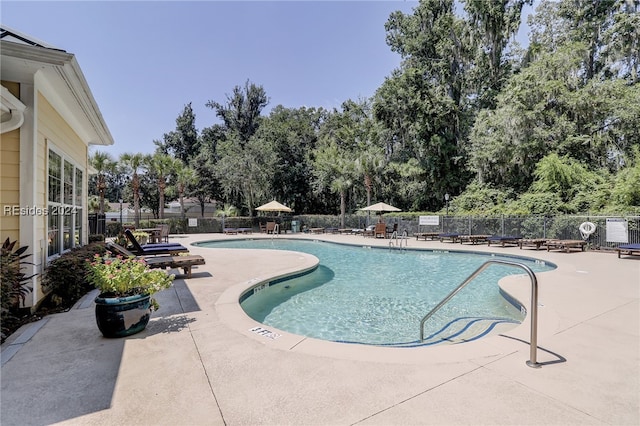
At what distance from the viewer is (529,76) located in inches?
734

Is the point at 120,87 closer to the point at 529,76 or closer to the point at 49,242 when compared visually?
the point at 49,242

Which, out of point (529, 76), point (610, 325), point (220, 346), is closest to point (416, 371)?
point (220, 346)

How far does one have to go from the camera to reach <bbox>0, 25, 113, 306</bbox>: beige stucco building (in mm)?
3781

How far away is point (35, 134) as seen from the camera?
4.30m

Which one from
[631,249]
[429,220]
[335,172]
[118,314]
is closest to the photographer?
[118,314]

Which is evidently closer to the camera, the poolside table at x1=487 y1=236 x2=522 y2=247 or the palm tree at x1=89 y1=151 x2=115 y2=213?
the poolside table at x1=487 y1=236 x2=522 y2=247

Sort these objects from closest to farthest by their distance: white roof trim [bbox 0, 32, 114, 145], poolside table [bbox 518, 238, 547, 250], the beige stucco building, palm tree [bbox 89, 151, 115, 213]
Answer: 1. white roof trim [bbox 0, 32, 114, 145]
2. the beige stucco building
3. poolside table [bbox 518, 238, 547, 250]
4. palm tree [bbox 89, 151, 115, 213]

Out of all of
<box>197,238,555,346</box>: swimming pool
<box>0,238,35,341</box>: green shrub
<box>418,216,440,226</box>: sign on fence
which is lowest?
<box>197,238,555,346</box>: swimming pool

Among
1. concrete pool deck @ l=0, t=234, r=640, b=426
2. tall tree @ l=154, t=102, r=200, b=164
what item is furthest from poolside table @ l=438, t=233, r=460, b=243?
tall tree @ l=154, t=102, r=200, b=164

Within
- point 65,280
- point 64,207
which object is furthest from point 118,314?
point 64,207

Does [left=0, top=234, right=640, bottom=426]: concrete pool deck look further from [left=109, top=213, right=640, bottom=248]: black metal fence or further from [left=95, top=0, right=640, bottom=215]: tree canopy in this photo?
[left=95, top=0, right=640, bottom=215]: tree canopy

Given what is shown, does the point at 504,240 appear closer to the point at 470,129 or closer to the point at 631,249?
the point at 631,249

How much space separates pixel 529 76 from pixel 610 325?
19.5m

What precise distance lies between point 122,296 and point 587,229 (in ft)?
51.3
